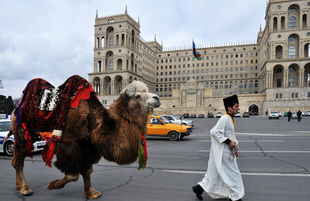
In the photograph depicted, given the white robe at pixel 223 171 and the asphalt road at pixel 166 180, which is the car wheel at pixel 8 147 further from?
the white robe at pixel 223 171

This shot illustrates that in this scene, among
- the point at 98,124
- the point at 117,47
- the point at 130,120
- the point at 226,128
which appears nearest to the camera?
the point at 130,120

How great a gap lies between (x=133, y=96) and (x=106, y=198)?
2322 millimetres

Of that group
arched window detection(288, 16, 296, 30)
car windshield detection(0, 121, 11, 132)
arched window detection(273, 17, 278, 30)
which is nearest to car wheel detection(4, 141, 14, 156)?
car windshield detection(0, 121, 11, 132)

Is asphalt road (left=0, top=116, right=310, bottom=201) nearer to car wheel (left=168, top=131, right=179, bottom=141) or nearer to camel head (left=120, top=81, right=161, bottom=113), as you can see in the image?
camel head (left=120, top=81, right=161, bottom=113)

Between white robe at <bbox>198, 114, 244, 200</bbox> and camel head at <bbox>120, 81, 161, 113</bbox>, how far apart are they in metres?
1.80

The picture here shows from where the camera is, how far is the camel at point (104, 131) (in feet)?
9.84

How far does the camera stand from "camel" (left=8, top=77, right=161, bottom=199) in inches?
118

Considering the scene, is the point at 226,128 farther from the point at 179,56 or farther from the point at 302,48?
the point at 179,56

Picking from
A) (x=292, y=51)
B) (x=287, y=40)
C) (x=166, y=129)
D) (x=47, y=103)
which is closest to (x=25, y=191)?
(x=47, y=103)

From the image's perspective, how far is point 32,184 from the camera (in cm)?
515

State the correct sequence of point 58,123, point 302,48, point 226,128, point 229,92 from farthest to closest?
point 229,92
point 302,48
point 226,128
point 58,123

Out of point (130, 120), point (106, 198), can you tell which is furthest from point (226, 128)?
point (106, 198)

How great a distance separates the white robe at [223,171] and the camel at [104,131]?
1.68 m

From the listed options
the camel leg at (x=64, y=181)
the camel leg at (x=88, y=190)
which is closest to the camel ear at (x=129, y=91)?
the camel leg at (x=64, y=181)
